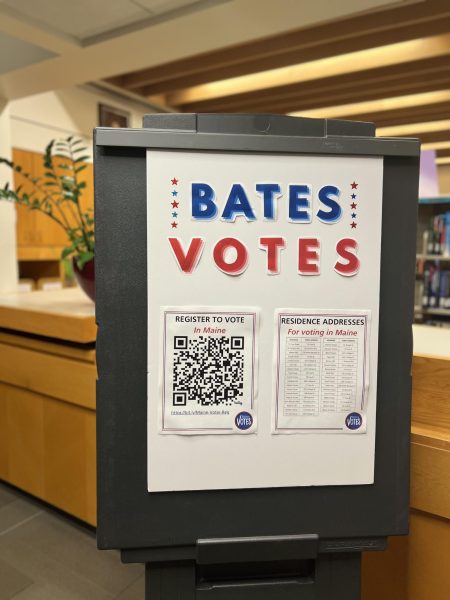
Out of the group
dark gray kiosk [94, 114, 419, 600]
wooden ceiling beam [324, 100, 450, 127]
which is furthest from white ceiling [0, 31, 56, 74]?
wooden ceiling beam [324, 100, 450, 127]

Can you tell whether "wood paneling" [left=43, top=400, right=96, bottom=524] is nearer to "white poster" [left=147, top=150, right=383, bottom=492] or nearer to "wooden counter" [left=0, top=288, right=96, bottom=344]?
"wooden counter" [left=0, top=288, right=96, bottom=344]

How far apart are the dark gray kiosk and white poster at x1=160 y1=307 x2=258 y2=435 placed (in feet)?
0.15

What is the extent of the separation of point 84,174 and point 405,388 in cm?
398

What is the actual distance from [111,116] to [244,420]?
14.7 ft

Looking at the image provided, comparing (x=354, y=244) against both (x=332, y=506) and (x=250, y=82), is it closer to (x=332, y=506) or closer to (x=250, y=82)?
(x=332, y=506)

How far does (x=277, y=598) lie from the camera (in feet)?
2.61

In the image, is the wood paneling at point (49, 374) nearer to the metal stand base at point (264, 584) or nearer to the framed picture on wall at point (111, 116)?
the metal stand base at point (264, 584)

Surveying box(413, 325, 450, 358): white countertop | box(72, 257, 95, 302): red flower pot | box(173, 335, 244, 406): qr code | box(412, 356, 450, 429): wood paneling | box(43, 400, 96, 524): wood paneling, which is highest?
box(72, 257, 95, 302): red flower pot

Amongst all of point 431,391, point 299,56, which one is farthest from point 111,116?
point 431,391

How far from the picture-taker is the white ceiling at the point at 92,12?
75.8 inches

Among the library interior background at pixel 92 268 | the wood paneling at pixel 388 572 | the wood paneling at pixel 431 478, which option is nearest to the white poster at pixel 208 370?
the library interior background at pixel 92 268

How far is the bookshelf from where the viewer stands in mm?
3697

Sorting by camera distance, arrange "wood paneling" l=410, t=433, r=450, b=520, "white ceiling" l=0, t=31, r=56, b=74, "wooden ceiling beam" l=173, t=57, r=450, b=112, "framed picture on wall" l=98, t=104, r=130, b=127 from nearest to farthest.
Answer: "wood paneling" l=410, t=433, r=450, b=520, "white ceiling" l=0, t=31, r=56, b=74, "wooden ceiling beam" l=173, t=57, r=450, b=112, "framed picture on wall" l=98, t=104, r=130, b=127

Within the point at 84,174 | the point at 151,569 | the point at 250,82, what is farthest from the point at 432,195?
the point at 151,569
